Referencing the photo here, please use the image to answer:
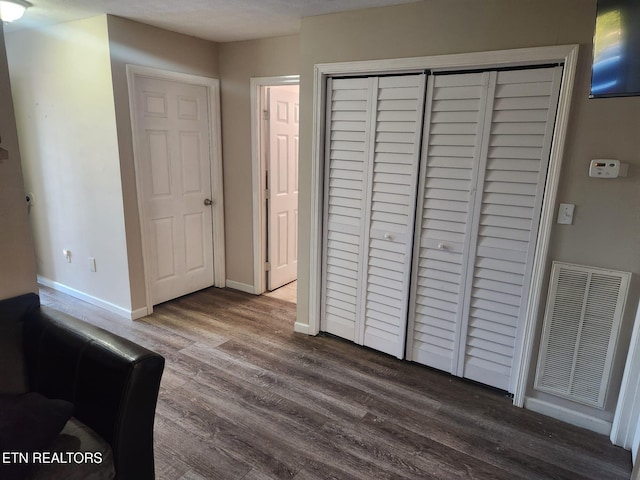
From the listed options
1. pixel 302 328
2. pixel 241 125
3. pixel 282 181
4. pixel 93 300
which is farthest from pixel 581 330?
pixel 93 300

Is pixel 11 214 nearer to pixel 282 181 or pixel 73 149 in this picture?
pixel 73 149

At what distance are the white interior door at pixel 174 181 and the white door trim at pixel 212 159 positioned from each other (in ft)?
0.11

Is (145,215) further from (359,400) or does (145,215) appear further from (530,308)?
(530,308)

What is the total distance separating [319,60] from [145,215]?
72.6 inches

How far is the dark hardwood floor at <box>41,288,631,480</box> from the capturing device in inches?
74.9

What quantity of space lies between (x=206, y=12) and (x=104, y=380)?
2376mm

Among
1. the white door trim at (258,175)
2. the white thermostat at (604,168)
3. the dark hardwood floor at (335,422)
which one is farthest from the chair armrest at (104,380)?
the white door trim at (258,175)

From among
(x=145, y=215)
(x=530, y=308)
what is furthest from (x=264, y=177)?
(x=530, y=308)

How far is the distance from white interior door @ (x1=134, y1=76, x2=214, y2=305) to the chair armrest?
6.03ft

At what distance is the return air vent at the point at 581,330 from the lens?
2.05 meters

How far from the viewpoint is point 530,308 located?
2.25m

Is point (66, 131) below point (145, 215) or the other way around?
the other way around

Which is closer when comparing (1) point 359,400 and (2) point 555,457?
(2) point 555,457

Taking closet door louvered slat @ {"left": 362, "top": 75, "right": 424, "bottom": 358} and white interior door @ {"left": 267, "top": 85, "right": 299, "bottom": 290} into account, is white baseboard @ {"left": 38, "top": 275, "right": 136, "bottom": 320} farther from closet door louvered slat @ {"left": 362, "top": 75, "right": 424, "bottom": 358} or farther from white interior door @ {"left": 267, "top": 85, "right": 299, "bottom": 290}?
closet door louvered slat @ {"left": 362, "top": 75, "right": 424, "bottom": 358}
